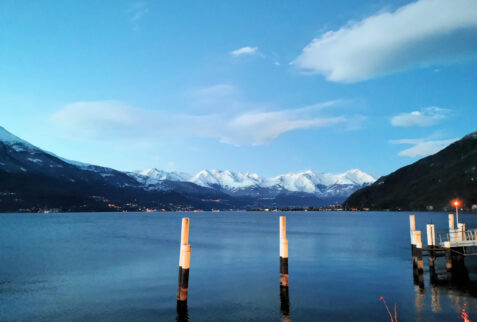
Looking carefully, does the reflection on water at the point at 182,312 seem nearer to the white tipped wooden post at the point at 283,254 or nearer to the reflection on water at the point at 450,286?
the white tipped wooden post at the point at 283,254

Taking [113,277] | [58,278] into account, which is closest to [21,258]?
[58,278]

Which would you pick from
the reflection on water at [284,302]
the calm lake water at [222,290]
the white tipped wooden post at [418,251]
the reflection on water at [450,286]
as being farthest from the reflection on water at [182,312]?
the white tipped wooden post at [418,251]

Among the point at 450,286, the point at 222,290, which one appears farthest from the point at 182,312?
the point at 450,286

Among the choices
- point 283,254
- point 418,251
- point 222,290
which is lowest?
point 222,290

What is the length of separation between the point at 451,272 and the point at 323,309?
20023 millimetres

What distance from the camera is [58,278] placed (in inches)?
1746

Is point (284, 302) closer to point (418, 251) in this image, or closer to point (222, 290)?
point (222, 290)

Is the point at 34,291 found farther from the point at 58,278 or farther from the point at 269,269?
the point at 269,269

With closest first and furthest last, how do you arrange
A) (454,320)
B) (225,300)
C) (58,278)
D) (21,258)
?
(454,320) < (225,300) < (58,278) < (21,258)

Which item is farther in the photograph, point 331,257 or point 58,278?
point 331,257

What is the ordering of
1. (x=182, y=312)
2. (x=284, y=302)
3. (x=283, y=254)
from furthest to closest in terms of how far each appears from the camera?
(x=284, y=302)
(x=283, y=254)
(x=182, y=312)

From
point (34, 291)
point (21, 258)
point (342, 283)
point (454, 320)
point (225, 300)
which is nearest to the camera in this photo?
point (454, 320)

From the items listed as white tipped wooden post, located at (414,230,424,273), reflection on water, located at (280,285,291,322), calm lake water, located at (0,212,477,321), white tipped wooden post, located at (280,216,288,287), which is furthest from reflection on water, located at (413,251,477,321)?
white tipped wooden post, located at (280,216,288,287)

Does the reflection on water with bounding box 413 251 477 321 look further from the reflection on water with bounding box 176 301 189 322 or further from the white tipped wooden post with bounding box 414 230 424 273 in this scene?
the reflection on water with bounding box 176 301 189 322
